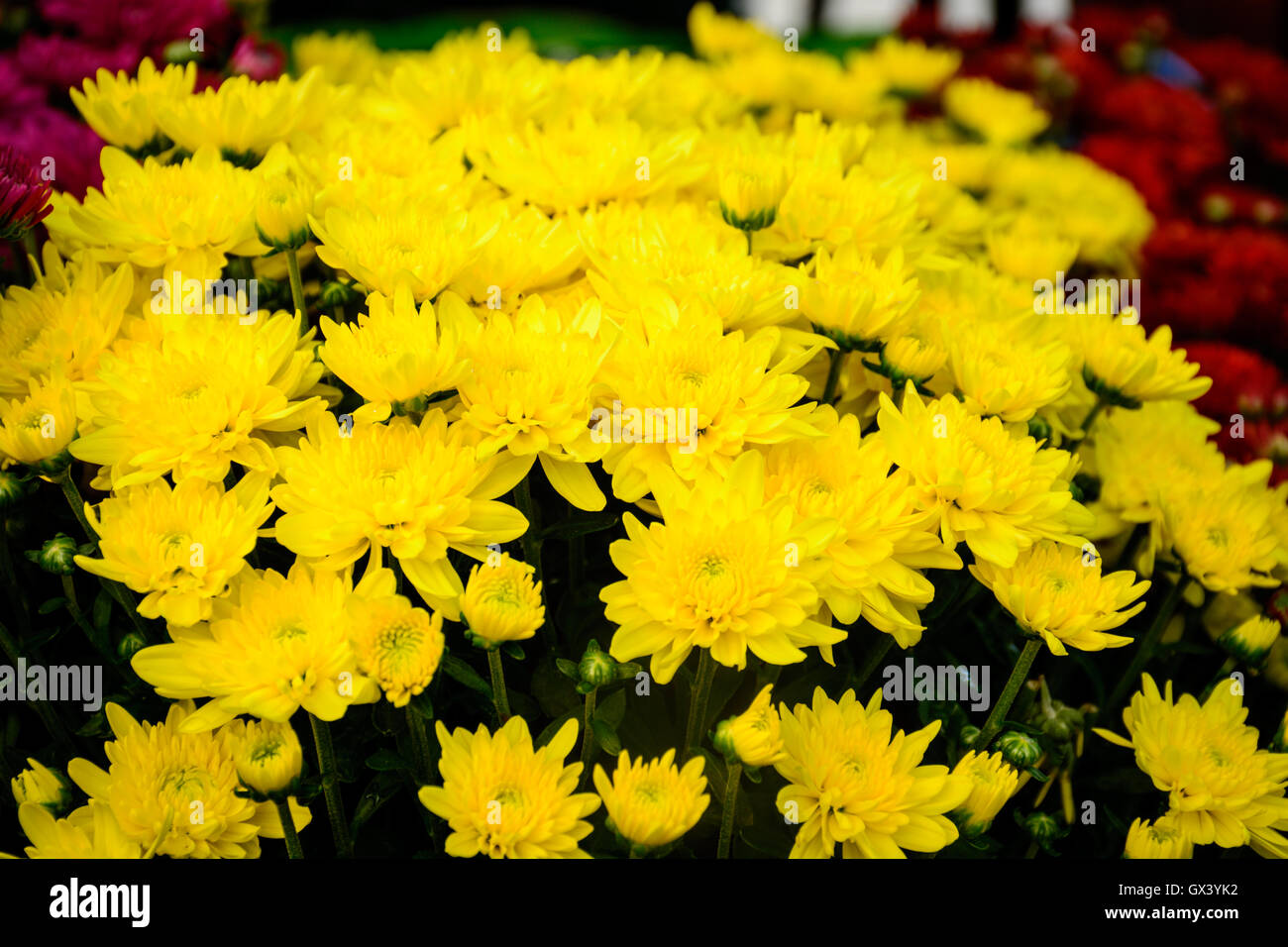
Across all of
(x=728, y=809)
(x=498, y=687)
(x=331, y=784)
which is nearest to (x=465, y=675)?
(x=498, y=687)

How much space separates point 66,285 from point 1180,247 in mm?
1812

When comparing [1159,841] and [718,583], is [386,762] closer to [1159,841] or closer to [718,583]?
[718,583]

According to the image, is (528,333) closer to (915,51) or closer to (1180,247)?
(1180,247)

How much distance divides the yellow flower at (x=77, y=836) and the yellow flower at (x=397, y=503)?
26 cm

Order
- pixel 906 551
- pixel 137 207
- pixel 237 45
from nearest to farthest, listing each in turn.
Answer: pixel 906 551
pixel 137 207
pixel 237 45

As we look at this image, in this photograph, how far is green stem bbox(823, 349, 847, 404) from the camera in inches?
42.3

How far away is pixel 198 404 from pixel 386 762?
330 millimetres

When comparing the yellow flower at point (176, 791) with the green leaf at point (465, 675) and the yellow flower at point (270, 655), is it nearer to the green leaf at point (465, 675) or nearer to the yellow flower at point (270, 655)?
the yellow flower at point (270, 655)

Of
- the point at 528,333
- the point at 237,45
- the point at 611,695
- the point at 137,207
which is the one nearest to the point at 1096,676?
the point at 611,695

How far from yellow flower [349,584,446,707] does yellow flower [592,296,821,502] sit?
19 cm

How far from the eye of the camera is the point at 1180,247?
1970mm

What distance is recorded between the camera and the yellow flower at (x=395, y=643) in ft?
2.60

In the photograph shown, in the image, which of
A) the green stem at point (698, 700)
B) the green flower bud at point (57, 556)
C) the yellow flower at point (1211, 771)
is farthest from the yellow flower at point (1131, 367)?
the green flower bud at point (57, 556)
